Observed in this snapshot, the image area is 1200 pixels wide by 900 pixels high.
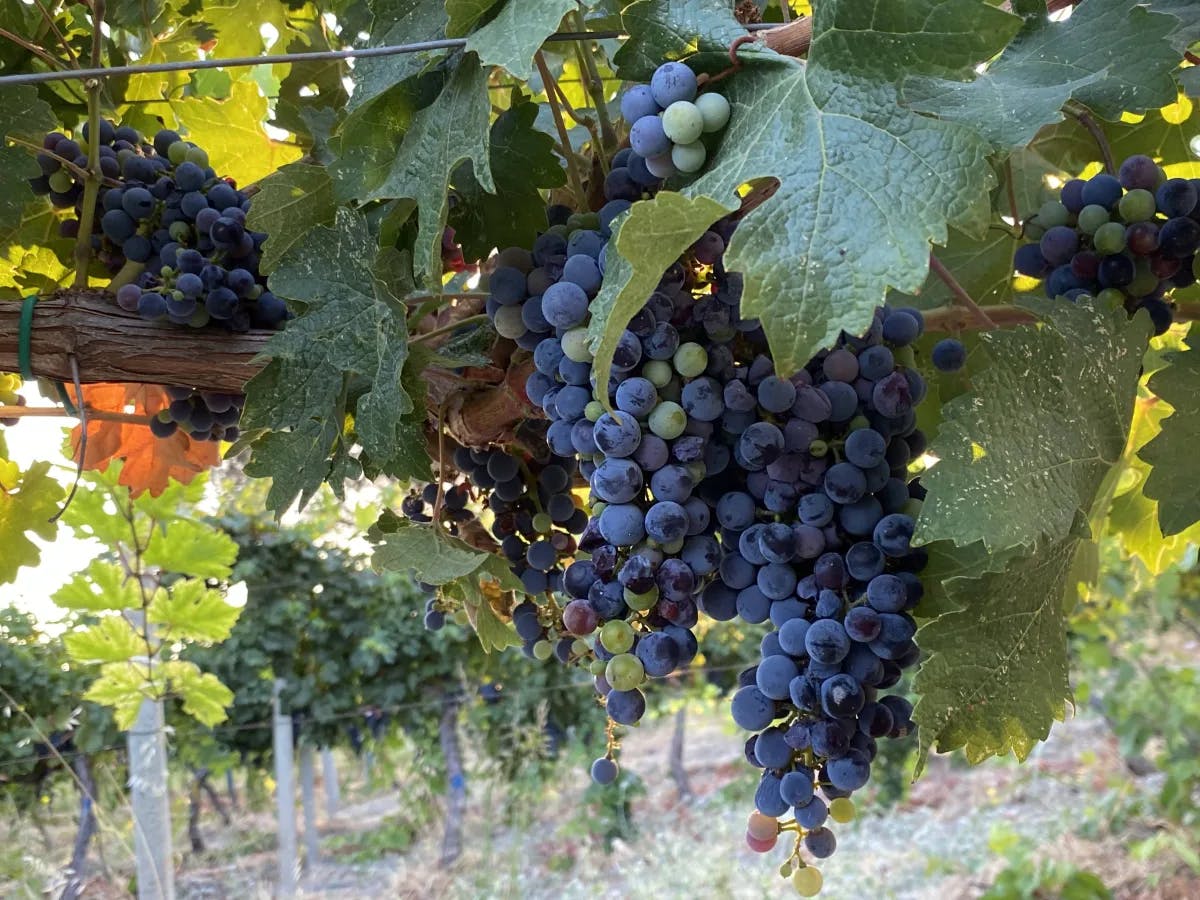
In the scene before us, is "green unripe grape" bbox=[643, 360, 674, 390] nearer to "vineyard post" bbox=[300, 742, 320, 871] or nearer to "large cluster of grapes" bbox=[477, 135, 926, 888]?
"large cluster of grapes" bbox=[477, 135, 926, 888]

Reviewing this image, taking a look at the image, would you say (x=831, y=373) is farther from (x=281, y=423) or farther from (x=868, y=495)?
(x=281, y=423)

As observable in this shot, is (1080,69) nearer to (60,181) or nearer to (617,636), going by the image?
(617,636)

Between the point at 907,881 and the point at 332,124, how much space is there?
176 inches

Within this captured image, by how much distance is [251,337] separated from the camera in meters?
0.85

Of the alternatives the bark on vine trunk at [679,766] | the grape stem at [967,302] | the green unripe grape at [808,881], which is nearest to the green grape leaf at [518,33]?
the grape stem at [967,302]

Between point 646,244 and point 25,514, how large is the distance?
37.8 inches

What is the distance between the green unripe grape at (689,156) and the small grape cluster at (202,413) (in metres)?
0.53

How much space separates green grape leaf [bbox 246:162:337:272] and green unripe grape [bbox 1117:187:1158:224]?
58cm

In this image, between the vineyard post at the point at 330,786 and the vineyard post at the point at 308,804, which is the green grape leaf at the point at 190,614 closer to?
the vineyard post at the point at 308,804

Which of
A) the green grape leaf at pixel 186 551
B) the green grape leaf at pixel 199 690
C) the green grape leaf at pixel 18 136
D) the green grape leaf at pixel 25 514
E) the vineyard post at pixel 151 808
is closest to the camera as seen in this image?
the green grape leaf at pixel 18 136

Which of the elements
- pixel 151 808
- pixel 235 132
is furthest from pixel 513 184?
pixel 151 808

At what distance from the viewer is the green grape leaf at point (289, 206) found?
29.2 inches

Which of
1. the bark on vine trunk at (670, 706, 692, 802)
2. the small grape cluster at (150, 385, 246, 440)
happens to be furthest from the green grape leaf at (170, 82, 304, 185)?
the bark on vine trunk at (670, 706, 692, 802)

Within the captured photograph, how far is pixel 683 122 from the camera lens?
502mm
